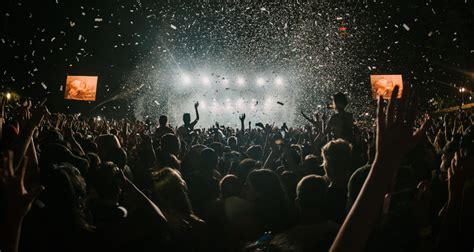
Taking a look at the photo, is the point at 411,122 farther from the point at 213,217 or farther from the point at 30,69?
the point at 30,69

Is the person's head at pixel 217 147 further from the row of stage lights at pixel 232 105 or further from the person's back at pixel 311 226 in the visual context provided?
the row of stage lights at pixel 232 105

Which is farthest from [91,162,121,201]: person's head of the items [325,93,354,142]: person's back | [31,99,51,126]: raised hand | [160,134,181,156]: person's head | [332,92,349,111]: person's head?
[332,92,349,111]: person's head

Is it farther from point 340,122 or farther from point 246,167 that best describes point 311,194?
point 340,122

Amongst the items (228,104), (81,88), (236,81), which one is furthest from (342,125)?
(228,104)

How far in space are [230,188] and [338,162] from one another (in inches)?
43.8

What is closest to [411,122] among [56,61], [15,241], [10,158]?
[10,158]

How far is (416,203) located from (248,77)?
42.6 metres

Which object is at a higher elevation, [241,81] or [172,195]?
[241,81]

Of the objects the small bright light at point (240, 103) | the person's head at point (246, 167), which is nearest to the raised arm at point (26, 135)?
the person's head at point (246, 167)

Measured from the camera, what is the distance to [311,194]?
291cm

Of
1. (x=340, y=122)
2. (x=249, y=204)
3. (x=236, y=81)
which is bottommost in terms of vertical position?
(x=249, y=204)

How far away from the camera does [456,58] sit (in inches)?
1191

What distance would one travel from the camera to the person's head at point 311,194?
2.82 metres

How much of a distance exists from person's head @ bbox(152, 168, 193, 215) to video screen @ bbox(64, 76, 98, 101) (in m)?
26.7
